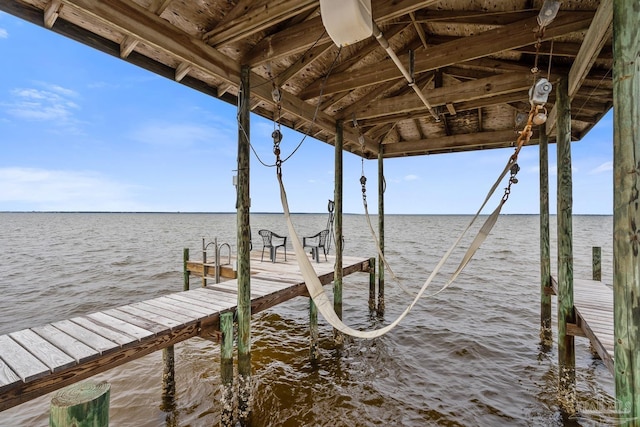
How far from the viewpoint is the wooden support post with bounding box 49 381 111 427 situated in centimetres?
126

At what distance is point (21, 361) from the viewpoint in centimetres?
230

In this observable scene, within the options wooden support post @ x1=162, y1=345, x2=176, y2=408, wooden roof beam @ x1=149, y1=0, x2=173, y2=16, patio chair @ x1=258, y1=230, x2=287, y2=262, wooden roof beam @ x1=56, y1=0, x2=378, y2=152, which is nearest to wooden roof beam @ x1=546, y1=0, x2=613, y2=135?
wooden roof beam @ x1=56, y1=0, x2=378, y2=152

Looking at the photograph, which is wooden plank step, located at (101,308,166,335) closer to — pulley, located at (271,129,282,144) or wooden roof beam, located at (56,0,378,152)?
pulley, located at (271,129,282,144)

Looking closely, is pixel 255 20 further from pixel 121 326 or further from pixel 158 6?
pixel 121 326

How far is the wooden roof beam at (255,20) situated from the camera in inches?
93.0

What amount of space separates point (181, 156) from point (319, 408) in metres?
53.3

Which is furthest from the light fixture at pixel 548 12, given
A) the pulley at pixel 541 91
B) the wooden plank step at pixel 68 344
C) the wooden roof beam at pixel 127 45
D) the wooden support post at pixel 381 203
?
the wooden support post at pixel 381 203

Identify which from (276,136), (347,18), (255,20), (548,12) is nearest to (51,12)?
(255,20)

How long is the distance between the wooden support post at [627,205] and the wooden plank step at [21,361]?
12.0 feet

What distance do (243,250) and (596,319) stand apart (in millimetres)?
4162

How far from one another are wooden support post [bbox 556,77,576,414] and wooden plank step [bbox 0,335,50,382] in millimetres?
5079

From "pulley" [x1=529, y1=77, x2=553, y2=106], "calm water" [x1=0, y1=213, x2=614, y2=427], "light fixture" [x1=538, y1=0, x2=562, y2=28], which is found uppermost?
"light fixture" [x1=538, y1=0, x2=562, y2=28]

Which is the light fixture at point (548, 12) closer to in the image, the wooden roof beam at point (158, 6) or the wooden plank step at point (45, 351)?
the wooden roof beam at point (158, 6)

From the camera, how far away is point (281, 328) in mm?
6176
